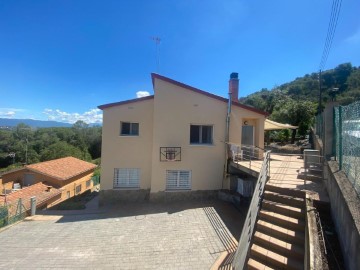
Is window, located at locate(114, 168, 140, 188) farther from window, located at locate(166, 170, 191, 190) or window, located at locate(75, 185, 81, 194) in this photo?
window, located at locate(75, 185, 81, 194)

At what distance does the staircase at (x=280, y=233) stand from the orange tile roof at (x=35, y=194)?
64.2ft

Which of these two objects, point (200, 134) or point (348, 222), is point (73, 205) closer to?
point (200, 134)

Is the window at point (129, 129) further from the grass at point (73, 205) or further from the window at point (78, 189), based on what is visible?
the window at point (78, 189)

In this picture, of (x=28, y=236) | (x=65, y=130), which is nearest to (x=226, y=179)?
(x=28, y=236)

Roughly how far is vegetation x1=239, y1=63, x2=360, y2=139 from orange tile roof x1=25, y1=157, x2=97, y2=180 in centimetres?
2644

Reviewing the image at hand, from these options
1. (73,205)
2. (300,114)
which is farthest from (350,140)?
(300,114)

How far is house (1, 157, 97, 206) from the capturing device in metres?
24.3

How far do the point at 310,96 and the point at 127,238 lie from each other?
43.9 meters

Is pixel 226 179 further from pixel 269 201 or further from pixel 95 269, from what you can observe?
pixel 95 269

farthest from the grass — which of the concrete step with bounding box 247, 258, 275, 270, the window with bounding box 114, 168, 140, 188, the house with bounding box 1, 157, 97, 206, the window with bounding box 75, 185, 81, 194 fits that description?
the concrete step with bounding box 247, 258, 275, 270

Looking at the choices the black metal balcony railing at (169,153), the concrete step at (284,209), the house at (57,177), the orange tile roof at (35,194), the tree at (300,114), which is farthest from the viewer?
the tree at (300,114)

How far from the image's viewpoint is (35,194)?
20.8 m

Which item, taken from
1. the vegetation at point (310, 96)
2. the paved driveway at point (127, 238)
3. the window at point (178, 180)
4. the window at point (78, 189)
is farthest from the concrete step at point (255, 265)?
the window at point (78, 189)

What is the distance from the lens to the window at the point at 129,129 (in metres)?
13.2
